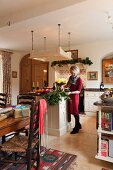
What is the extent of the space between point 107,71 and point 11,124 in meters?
4.69

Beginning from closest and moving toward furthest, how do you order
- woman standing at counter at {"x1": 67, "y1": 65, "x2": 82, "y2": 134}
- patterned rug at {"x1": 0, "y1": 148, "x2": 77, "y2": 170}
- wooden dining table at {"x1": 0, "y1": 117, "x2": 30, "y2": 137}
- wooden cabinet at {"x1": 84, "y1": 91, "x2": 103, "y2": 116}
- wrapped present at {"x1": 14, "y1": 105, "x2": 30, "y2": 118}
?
wooden dining table at {"x1": 0, "y1": 117, "x2": 30, "y2": 137}, wrapped present at {"x1": 14, "y1": 105, "x2": 30, "y2": 118}, patterned rug at {"x1": 0, "y1": 148, "x2": 77, "y2": 170}, woman standing at counter at {"x1": 67, "y1": 65, "x2": 82, "y2": 134}, wooden cabinet at {"x1": 84, "y1": 91, "x2": 103, "y2": 116}

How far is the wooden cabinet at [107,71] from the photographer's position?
5.83 m

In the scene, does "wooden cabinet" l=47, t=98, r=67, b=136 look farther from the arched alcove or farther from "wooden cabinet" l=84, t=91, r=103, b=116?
the arched alcove

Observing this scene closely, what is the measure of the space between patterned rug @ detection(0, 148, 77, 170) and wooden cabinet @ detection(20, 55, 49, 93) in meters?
4.49

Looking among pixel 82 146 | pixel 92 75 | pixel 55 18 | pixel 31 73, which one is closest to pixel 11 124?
pixel 82 146

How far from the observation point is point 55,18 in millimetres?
3613

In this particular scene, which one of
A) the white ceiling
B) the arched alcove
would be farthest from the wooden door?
the arched alcove

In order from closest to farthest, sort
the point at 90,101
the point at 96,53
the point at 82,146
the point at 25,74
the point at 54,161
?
the point at 54,161, the point at 82,146, the point at 90,101, the point at 96,53, the point at 25,74

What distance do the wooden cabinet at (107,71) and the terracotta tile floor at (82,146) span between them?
227cm

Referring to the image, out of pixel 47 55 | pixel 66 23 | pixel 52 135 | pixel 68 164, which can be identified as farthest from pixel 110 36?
pixel 68 164

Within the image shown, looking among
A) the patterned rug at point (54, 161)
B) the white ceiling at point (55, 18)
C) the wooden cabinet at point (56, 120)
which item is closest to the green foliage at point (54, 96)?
the wooden cabinet at point (56, 120)

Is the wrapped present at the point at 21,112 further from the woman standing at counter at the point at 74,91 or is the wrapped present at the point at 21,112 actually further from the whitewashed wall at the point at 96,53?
the whitewashed wall at the point at 96,53

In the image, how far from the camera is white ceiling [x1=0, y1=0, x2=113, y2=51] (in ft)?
9.91

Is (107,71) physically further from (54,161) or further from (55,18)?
(54,161)
